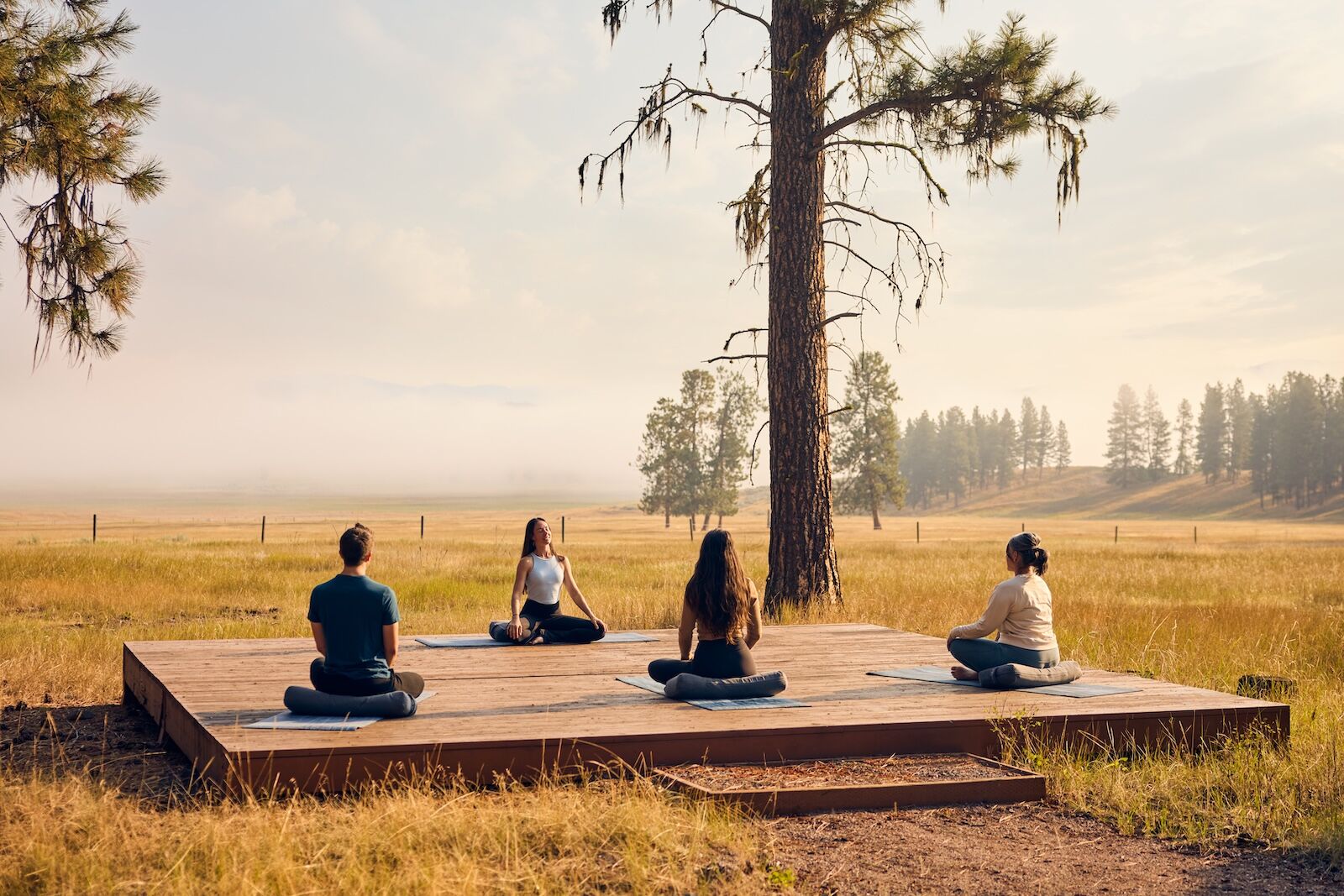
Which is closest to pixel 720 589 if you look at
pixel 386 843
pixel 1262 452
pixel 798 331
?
pixel 386 843

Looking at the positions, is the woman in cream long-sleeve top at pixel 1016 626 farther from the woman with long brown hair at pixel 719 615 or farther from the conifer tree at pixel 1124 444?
the conifer tree at pixel 1124 444

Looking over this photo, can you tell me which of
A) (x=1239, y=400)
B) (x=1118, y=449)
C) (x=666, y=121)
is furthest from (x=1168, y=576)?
(x=1118, y=449)

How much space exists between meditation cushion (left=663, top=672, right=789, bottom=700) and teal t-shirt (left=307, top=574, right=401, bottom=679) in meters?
1.96

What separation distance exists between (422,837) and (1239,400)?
622ft

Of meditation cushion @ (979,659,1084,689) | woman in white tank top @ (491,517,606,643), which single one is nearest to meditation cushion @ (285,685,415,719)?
woman in white tank top @ (491,517,606,643)

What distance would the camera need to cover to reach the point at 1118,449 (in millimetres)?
191000

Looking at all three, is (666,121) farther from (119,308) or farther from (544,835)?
(544,835)

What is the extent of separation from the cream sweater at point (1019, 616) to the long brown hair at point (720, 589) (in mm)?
1816

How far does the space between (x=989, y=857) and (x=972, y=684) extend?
333cm

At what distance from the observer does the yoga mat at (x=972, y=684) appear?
324 inches

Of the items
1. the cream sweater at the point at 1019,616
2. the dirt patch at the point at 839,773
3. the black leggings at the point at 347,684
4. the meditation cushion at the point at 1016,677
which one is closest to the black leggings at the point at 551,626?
the black leggings at the point at 347,684

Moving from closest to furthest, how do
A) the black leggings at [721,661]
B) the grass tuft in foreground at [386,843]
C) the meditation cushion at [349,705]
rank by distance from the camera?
the grass tuft in foreground at [386,843]
the meditation cushion at [349,705]
the black leggings at [721,661]

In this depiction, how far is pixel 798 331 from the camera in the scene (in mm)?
15625

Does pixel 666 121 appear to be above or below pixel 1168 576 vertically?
above
